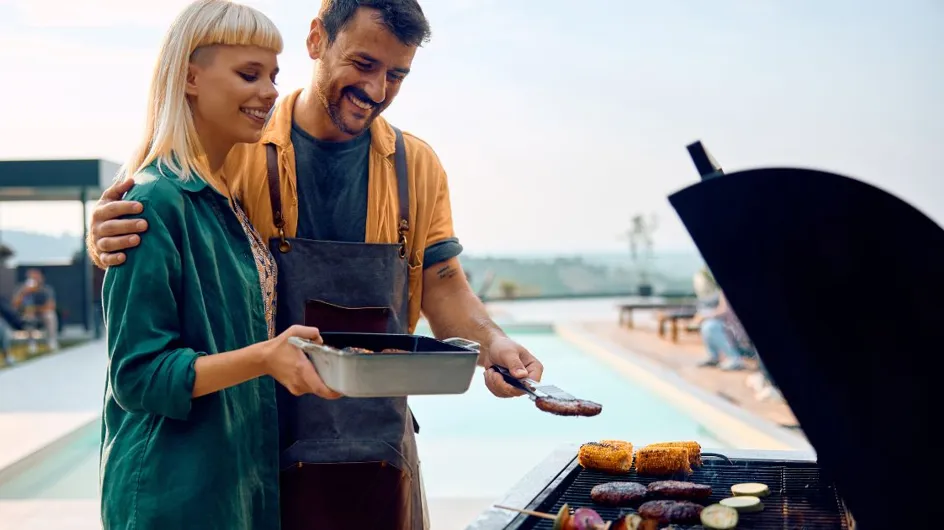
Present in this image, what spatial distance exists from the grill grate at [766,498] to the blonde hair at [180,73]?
1.07m

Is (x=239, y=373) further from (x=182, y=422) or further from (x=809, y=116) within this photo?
(x=809, y=116)

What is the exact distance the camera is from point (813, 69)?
28047mm

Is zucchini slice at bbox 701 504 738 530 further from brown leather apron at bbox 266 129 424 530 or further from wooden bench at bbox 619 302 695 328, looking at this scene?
wooden bench at bbox 619 302 695 328

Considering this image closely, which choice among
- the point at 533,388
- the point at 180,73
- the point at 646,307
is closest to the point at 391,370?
the point at 533,388

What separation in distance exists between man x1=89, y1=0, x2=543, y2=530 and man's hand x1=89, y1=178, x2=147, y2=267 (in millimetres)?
577

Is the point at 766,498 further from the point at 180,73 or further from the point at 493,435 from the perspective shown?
the point at 493,435

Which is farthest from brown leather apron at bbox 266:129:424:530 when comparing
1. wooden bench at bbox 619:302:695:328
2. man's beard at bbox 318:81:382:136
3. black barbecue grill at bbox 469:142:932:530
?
wooden bench at bbox 619:302:695:328

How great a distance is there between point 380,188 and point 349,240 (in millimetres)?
163

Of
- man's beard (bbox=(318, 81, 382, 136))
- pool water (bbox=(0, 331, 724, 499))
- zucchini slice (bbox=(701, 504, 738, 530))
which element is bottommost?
pool water (bbox=(0, 331, 724, 499))

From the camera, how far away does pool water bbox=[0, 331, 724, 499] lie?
6.27 m

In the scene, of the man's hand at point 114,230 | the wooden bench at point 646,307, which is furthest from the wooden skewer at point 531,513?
the wooden bench at point 646,307

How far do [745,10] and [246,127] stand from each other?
101 ft

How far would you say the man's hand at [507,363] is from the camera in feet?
6.64

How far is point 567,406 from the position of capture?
1740 millimetres
